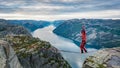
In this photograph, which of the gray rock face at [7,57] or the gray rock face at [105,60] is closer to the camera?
the gray rock face at [7,57]

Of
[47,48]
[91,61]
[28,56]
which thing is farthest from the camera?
[47,48]

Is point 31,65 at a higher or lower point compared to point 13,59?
lower

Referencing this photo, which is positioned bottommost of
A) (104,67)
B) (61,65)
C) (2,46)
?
(61,65)

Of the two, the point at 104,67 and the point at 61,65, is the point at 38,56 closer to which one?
the point at 61,65

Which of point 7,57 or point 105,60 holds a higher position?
point 7,57

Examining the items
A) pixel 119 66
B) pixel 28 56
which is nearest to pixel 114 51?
pixel 119 66

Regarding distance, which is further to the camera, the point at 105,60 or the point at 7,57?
the point at 7,57

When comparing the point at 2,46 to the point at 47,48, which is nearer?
the point at 2,46

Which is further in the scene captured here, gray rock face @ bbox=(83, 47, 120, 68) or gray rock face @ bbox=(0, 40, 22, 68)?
gray rock face @ bbox=(83, 47, 120, 68)
